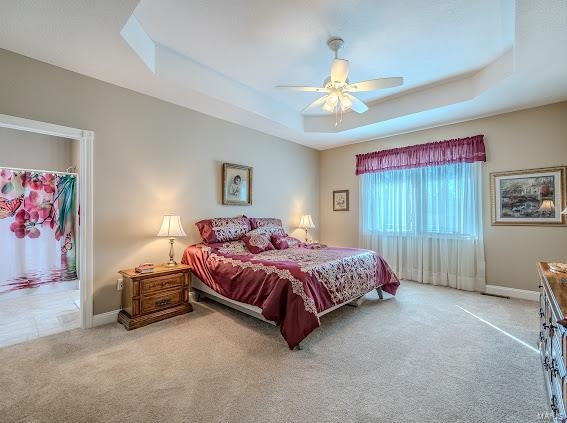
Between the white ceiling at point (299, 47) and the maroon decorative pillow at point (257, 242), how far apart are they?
1744 millimetres

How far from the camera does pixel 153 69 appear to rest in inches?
109

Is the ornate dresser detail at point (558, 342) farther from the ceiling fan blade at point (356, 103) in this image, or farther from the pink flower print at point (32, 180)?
the pink flower print at point (32, 180)

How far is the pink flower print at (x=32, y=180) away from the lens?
4.00 m

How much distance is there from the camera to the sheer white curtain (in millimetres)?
4047

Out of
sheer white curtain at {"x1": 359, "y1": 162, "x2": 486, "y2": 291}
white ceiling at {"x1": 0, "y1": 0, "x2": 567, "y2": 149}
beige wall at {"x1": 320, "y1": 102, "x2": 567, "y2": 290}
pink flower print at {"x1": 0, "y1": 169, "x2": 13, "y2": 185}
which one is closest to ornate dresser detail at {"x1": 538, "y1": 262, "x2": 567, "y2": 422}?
white ceiling at {"x1": 0, "y1": 0, "x2": 567, "y2": 149}

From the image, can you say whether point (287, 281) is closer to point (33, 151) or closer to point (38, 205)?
point (38, 205)

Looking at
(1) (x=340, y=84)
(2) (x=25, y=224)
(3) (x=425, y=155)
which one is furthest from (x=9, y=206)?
(3) (x=425, y=155)

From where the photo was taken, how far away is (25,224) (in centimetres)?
400

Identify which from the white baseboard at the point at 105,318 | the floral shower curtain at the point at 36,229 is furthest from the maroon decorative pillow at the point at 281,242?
the floral shower curtain at the point at 36,229

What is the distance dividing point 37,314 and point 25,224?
1632mm

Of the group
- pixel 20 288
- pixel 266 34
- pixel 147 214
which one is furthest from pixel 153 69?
pixel 20 288

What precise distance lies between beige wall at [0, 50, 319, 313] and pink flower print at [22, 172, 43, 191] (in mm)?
2101

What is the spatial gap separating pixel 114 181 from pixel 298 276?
2.31 m

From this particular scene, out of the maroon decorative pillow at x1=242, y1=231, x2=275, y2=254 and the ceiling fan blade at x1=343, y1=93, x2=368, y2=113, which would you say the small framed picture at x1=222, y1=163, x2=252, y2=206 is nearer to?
the maroon decorative pillow at x1=242, y1=231, x2=275, y2=254
